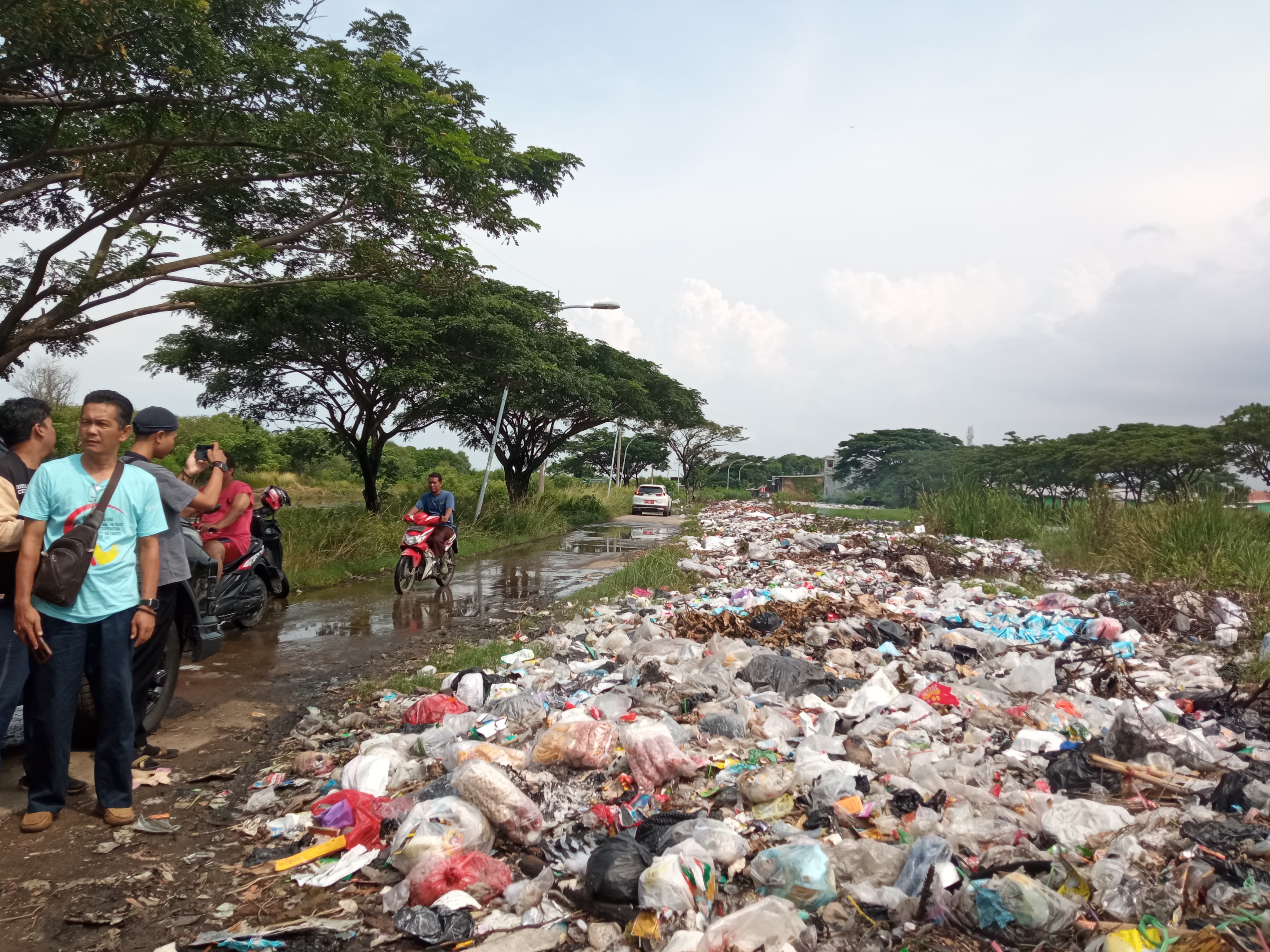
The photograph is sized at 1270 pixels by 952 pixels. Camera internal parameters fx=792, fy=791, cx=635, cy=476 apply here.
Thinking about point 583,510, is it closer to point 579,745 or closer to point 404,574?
point 404,574

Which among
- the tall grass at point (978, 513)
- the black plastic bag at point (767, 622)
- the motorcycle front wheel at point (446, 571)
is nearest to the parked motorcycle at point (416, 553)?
the motorcycle front wheel at point (446, 571)

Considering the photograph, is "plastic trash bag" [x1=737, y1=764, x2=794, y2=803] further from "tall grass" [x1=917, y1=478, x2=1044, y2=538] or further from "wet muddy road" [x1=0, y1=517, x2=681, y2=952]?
"tall grass" [x1=917, y1=478, x2=1044, y2=538]

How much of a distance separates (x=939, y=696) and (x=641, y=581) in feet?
18.1

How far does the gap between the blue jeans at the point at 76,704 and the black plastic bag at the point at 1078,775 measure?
3.84 m

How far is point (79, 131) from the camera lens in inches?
291

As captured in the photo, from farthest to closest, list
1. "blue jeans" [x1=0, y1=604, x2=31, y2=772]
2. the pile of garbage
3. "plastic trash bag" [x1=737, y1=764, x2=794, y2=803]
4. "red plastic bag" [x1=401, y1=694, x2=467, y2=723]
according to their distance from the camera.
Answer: "red plastic bag" [x1=401, y1=694, x2=467, y2=723] → "plastic trash bag" [x1=737, y1=764, x2=794, y2=803] → "blue jeans" [x1=0, y1=604, x2=31, y2=772] → the pile of garbage

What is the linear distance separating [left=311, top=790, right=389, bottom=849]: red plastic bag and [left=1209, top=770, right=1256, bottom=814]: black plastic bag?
321 centimetres

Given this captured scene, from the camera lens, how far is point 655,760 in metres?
3.43

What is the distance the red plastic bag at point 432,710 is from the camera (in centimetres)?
443

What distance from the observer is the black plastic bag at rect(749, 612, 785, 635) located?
660 cm

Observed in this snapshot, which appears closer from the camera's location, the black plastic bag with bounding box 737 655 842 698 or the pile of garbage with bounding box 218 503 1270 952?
the pile of garbage with bounding box 218 503 1270 952

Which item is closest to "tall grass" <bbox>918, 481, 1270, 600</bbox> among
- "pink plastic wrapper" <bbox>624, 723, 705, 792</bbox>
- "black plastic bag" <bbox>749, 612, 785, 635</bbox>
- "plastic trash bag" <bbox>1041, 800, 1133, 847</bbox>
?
"black plastic bag" <bbox>749, 612, 785, 635</bbox>

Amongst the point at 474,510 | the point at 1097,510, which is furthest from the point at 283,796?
the point at 474,510

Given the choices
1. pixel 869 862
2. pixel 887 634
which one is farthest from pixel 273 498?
pixel 869 862
